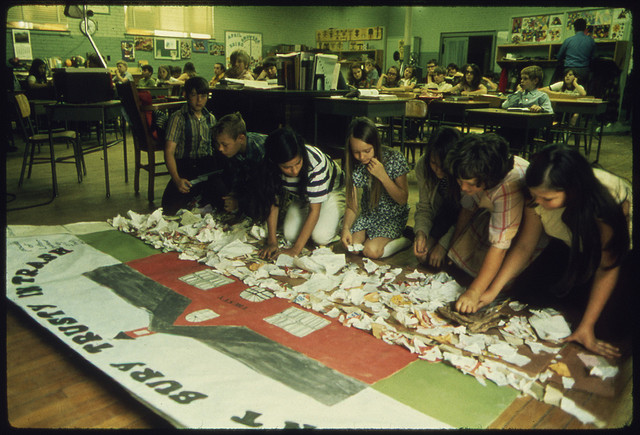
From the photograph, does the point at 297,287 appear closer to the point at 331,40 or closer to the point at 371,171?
the point at 371,171

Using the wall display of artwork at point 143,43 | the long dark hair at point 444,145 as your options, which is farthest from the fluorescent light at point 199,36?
the long dark hair at point 444,145

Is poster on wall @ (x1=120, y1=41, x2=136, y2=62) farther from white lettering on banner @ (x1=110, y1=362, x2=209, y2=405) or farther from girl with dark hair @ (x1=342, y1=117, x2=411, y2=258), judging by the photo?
white lettering on banner @ (x1=110, y1=362, x2=209, y2=405)

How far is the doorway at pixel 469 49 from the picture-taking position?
1149cm

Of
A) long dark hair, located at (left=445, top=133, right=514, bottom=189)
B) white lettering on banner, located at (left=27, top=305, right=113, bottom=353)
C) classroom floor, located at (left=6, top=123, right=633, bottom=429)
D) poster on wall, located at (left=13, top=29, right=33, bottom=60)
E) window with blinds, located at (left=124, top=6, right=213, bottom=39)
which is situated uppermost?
window with blinds, located at (left=124, top=6, right=213, bottom=39)

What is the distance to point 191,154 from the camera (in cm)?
341

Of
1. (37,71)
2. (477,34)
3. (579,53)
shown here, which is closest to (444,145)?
(579,53)

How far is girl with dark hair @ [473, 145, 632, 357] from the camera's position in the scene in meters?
1.54

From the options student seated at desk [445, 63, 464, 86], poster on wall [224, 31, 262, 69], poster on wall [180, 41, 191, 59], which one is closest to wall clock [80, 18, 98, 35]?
poster on wall [180, 41, 191, 59]

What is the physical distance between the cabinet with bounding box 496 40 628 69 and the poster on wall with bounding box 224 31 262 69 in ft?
19.5

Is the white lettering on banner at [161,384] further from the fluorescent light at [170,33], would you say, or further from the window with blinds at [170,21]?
the fluorescent light at [170,33]

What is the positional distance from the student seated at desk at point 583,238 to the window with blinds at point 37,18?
968cm

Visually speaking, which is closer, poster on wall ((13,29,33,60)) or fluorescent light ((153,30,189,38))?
poster on wall ((13,29,33,60))

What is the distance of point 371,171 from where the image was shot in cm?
241

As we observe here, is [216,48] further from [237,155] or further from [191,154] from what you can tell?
[237,155]
